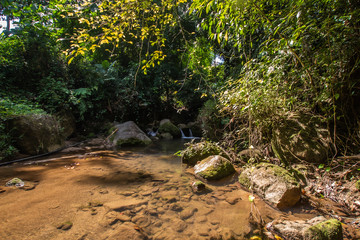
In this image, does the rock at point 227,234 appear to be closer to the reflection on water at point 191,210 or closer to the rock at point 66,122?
the reflection on water at point 191,210

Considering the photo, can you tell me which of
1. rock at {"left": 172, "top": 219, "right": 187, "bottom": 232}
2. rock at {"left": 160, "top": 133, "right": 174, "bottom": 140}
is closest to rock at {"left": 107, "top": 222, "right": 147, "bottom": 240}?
rock at {"left": 172, "top": 219, "right": 187, "bottom": 232}

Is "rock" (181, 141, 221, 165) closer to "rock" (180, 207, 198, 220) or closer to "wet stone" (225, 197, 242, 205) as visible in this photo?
"wet stone" (225, 197, 242, 205)

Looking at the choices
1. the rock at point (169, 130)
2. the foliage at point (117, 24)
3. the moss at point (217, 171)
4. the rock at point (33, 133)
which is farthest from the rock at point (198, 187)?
the rock at point (169, 130)

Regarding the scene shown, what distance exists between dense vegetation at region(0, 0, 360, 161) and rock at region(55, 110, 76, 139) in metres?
0.29

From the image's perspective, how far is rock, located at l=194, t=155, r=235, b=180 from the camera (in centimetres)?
302

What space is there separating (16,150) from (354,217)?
6.36m

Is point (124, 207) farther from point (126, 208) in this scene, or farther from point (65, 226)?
point (65, 226)

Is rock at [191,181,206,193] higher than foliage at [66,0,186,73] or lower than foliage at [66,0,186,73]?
lower

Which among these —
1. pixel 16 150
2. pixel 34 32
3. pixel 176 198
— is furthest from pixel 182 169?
pixel 34 32

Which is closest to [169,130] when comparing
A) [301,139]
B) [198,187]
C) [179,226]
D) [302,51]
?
[198,187]

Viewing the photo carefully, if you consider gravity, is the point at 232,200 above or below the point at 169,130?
below

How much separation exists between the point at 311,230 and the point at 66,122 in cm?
A: 778

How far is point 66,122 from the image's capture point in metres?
6.57

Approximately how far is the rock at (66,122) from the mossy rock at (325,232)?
7.49 meters
